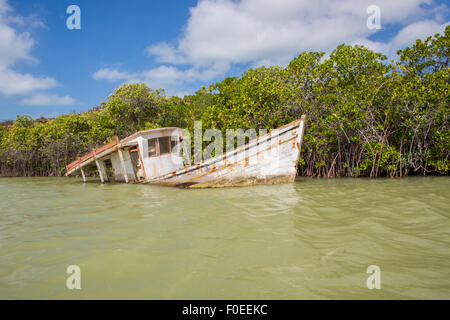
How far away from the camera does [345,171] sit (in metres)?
12.3

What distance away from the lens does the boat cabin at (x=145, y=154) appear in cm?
1041

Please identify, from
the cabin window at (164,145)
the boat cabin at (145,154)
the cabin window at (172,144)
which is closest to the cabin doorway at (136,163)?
the boat cabin at (145,154)

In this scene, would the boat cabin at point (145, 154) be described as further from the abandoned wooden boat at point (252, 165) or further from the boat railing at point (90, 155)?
the abandoned wooden boat at point (252, 165)

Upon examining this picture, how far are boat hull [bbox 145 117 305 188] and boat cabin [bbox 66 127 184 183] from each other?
7.14 ft

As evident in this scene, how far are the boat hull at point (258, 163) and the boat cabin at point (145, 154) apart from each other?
218cm

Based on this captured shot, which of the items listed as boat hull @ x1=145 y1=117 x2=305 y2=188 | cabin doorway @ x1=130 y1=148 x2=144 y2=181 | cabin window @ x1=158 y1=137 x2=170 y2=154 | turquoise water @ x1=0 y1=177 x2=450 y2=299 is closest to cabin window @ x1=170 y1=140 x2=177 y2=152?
cabin window @ x1=158 y1=137 x2=170 y2=154

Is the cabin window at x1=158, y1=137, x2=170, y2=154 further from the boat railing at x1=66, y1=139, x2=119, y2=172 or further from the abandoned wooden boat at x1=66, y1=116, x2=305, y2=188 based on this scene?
the boat railing at x1=66, y1=139, x2=119, y2=172

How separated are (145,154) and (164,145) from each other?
929mm

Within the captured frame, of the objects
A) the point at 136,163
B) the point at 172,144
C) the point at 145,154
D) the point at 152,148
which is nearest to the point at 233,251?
the point at 145,154

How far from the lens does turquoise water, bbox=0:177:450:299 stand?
2254 mm

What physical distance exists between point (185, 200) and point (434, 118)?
401 inches

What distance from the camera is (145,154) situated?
10430mm

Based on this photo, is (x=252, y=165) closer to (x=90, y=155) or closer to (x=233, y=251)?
(x=233, y=251)
